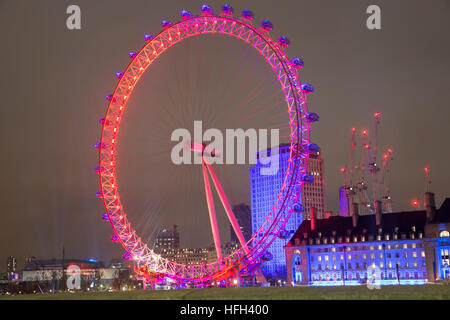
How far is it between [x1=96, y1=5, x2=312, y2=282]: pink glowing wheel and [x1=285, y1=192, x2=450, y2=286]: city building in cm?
3811

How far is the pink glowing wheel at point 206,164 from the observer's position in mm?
71250

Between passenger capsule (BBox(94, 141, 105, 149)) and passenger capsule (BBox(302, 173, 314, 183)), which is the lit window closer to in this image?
passenger capsule (BBox(302, 173, 314, 183))

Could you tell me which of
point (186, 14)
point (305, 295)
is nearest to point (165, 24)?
point (186, 14)

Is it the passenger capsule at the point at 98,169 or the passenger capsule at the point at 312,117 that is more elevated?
the passenger capsule at the point at 312,117

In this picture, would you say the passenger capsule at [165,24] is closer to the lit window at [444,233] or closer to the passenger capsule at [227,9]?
the passenger capsule at [227,9]

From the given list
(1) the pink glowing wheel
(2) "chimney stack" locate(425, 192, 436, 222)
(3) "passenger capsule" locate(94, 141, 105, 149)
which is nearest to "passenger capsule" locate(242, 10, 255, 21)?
(1) the pink glowing wheel

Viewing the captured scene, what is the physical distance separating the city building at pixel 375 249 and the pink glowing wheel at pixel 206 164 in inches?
1500

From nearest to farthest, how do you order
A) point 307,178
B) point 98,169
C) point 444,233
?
point 307,178
point 98,169
point 444,233

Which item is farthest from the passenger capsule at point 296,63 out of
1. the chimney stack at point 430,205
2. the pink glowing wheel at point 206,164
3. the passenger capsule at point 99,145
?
the chimney stack at point 430,205

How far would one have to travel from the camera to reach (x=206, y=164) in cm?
7606

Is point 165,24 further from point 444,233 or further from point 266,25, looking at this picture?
point 444,233

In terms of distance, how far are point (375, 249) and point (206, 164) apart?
170ft
